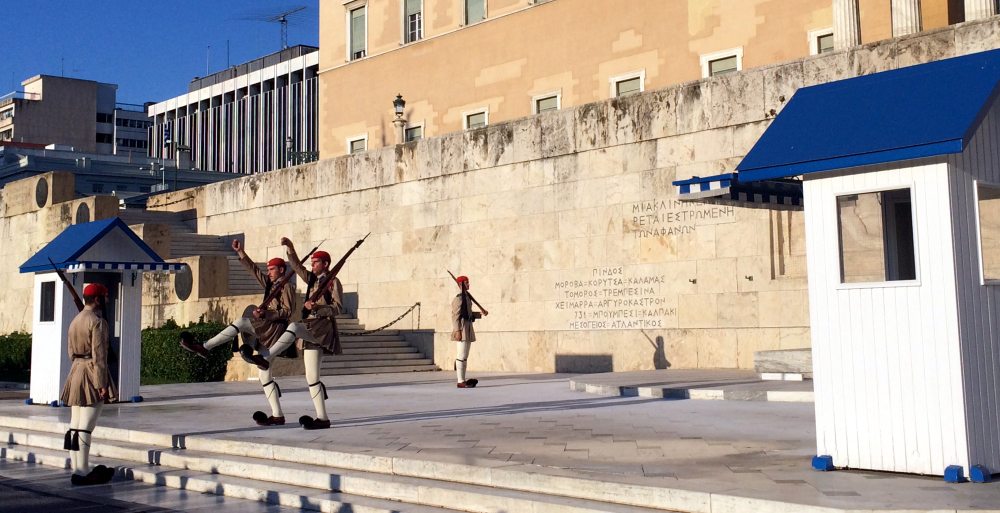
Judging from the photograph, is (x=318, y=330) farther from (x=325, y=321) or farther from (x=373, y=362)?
(x=373, y=362)

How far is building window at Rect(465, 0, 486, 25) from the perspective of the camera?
3375cm

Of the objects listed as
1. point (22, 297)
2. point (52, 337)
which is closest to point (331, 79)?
point (22, 297)

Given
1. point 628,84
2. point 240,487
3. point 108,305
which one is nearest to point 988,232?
point 240,487

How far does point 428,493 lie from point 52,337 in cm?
1136

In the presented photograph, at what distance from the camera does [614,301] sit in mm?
22094

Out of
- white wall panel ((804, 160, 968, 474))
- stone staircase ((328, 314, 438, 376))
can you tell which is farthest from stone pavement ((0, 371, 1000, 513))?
stone staircase ((328, 314, 438, 376))

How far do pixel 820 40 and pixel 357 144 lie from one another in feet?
62.7

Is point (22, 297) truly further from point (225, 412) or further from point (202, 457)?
point (202, 457)

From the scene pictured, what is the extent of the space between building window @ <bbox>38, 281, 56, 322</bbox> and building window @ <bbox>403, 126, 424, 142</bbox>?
63.7 feet

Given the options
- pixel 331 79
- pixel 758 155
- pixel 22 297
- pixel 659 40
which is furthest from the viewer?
pixel 331 79

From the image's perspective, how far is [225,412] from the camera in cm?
1519

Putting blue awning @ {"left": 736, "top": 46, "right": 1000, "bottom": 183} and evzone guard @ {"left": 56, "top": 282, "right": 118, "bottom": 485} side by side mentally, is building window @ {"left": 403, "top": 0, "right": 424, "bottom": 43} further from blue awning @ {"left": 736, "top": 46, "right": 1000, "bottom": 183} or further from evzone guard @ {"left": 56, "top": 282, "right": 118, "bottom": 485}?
blue awning @ {"left": 736, "top": 46, "right": 1000, "bottom": 183}

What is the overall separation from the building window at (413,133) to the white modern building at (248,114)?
87.7 metres

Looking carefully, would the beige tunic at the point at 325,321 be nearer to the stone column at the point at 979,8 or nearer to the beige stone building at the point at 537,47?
the beige stone building at the point at 537,47
